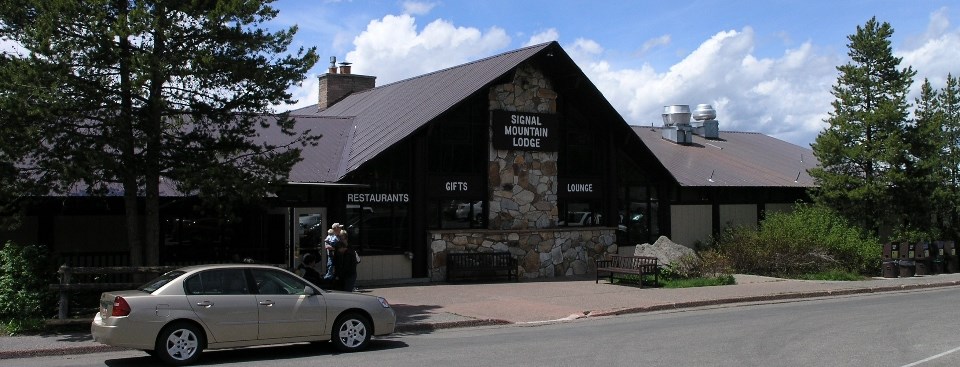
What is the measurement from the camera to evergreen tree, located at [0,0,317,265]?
532 inches

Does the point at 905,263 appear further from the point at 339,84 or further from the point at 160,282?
the point at 160,282

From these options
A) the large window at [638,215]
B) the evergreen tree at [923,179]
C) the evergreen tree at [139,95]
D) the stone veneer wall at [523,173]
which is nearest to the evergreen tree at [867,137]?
the evergreen tree at [923,179]

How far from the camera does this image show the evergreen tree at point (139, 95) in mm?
13523

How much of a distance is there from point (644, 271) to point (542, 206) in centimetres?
414

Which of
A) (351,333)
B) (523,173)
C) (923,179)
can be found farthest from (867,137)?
(351,333)

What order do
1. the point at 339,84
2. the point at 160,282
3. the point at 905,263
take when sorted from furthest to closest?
1. the point at 339,84
2. the point at 905,263
3. the point at 160,282

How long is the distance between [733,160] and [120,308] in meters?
26.5

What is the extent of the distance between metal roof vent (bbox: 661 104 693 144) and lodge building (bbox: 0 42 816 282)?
19.5 ft

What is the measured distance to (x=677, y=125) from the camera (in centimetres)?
3644

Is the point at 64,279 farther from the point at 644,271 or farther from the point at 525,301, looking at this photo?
the point at 644,271

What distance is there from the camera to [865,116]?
2745cm

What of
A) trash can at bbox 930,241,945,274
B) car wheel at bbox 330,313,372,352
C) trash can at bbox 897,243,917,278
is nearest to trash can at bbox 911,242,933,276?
trash can at bbox 930,241,945,274

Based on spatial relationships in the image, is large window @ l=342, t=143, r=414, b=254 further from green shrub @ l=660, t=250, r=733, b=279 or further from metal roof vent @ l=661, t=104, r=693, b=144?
metal roof vent @ l=661, t=104, r=693, b=144

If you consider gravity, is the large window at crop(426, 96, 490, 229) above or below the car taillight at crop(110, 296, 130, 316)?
above
